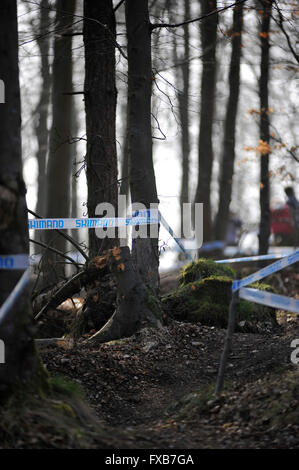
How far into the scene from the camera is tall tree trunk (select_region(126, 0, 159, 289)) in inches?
356

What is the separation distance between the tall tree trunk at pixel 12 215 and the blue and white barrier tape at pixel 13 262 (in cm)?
4

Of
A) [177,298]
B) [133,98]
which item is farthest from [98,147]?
[177,298]

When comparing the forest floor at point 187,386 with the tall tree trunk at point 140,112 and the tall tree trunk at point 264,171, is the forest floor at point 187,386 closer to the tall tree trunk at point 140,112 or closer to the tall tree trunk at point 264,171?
the tall tree trunk at point 140,112

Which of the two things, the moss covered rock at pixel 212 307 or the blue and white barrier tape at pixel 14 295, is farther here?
the moss covered rock at pixel 212 307

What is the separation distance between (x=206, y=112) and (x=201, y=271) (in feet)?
23.7

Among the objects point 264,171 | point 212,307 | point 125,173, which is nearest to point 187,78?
point 125,173

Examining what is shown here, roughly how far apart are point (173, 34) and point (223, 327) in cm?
500

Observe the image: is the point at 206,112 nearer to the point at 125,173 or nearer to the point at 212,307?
the point at 125,173

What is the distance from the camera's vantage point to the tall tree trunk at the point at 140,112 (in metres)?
9.03

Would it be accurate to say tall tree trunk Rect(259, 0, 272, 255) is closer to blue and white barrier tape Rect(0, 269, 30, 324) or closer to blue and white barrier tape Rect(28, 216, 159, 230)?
blue and white barrier tape Rect(28, 216, 159, 230)

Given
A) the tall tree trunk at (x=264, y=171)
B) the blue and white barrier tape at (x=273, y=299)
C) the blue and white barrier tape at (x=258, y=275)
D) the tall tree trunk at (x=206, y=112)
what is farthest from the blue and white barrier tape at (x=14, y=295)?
the tall tree trunk at (x=206, y=112)

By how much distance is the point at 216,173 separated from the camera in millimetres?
41500

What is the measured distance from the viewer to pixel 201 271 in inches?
414

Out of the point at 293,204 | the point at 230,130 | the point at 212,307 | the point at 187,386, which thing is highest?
the point at 230,130
